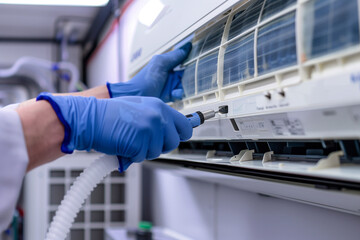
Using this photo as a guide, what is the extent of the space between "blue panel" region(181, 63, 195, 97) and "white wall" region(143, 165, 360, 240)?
48 cm

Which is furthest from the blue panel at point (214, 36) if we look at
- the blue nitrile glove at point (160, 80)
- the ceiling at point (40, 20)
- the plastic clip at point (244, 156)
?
the ceiling at point (40, 20)

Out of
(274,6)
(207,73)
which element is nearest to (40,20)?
(207,73)

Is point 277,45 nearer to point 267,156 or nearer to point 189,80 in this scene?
point 267,156

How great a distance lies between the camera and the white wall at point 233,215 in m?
1.04

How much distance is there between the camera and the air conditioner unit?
0.59 meters

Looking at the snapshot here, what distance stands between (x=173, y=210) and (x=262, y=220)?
91 centimetres

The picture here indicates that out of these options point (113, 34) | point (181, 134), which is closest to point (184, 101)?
point (181, 134)

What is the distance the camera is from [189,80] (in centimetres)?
111

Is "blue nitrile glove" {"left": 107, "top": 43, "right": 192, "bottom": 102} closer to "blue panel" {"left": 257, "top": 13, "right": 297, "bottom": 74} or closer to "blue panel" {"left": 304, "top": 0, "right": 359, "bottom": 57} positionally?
"blue panel" {"left": 257, "top": 13, "right": 297, "bottom": 74}

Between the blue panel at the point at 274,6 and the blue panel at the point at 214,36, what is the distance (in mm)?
184

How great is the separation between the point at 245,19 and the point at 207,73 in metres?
0.18

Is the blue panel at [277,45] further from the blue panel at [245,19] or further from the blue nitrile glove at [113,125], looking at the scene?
the blue nitrile glove at [113,125]

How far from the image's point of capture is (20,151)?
2.63ft

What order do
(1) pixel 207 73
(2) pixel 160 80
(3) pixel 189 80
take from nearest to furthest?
(1) pixel 207 73 → (3) pixel 189 80 → (2) pixel 160 80
